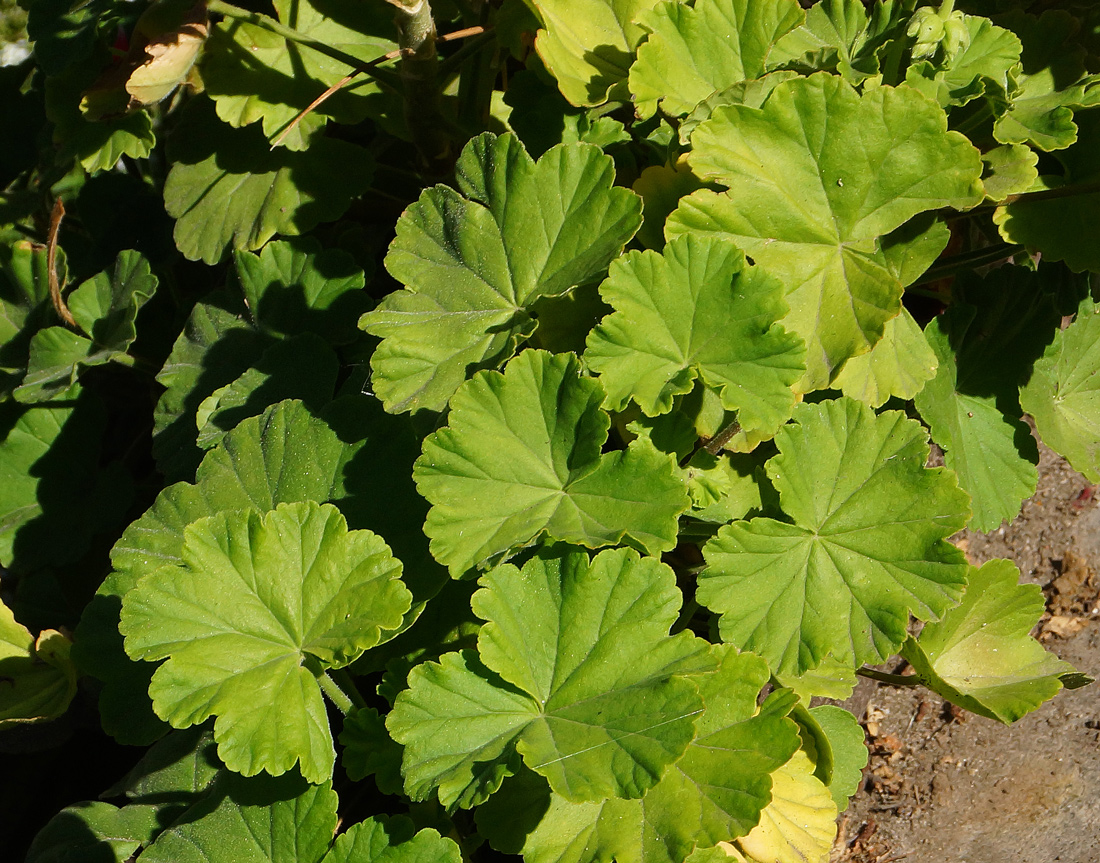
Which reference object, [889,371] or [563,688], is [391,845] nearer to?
[563,688]

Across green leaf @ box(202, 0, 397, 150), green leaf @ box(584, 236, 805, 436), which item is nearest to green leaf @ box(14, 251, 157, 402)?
green leaf @ box(202, 0, 397, 150)

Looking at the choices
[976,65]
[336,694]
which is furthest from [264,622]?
[976,65]

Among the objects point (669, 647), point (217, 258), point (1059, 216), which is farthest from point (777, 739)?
point (217, 258)

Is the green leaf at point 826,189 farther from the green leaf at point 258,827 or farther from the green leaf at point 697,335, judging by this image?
the green leaf at point 258,827

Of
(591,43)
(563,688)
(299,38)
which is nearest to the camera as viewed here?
(563,688)

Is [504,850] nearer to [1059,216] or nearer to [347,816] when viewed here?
[347,816]
